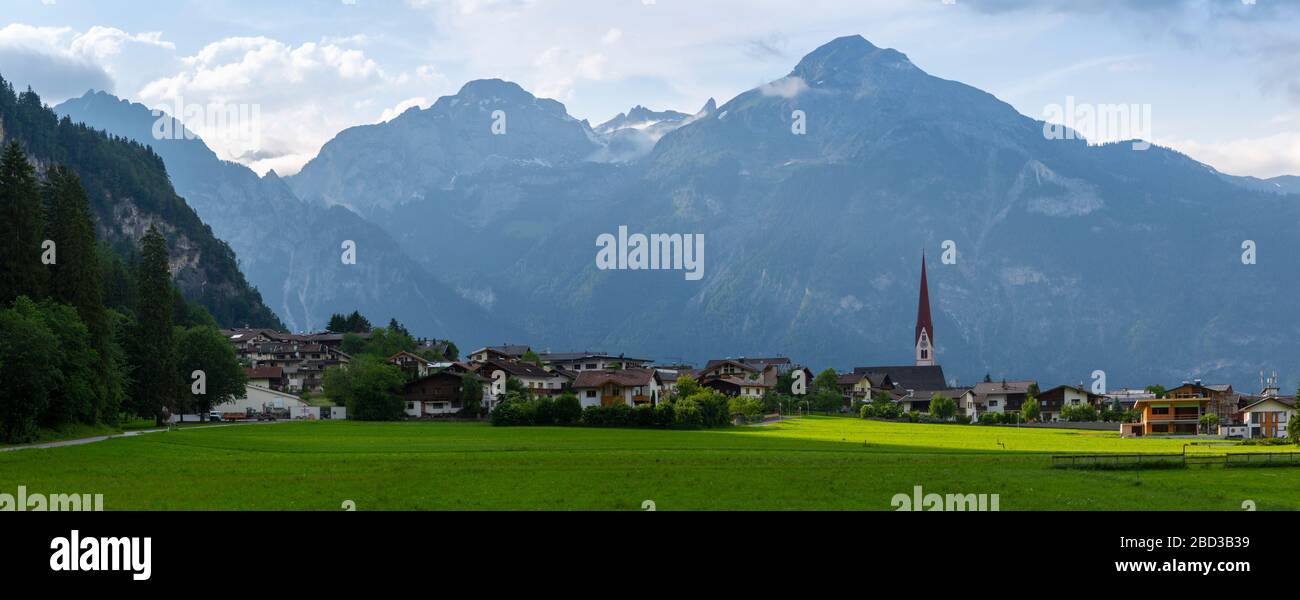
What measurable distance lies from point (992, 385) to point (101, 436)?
486 feet

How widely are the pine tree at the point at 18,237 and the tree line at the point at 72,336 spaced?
0.07 m

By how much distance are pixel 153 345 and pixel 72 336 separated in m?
27.4

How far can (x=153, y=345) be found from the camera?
337 ft

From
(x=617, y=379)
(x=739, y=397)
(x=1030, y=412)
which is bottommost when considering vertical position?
(x=1030, y=412)

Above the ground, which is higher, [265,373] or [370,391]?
[265,373]

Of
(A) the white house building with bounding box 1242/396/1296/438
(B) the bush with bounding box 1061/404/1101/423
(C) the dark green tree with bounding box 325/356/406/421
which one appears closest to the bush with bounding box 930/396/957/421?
(B) the bush with bounding box 1061/404/1101/423

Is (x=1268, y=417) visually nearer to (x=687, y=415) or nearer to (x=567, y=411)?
(x=687, y=415)

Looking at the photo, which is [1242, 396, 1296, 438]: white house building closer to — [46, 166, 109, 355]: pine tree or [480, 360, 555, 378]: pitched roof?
[480, 360, 555, 378]: pitched roof

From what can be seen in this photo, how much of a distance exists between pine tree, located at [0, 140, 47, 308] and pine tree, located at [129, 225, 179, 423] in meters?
19.8

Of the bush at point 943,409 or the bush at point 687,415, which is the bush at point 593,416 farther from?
→ the bush at point 943,409

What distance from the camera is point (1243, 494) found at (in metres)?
45.2

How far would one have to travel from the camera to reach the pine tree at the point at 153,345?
10219 cm

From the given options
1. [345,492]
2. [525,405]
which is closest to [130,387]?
[525,405]

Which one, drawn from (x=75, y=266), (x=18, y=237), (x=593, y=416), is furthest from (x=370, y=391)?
(x=18, y=237)
